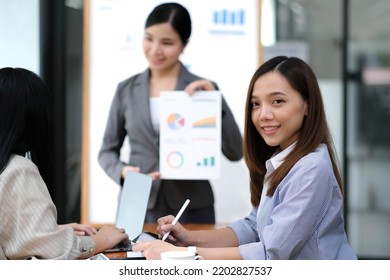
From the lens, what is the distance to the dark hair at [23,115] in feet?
6.95

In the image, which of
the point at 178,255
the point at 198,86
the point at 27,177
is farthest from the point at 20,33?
the point at 178,255

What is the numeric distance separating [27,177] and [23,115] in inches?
8.0

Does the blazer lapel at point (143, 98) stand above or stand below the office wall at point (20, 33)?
below

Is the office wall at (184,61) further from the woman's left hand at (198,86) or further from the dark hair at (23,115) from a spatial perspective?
the dark hair at (23,115)

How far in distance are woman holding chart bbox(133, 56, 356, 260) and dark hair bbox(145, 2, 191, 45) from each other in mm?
1600

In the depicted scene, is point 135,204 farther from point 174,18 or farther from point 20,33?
point 20,33

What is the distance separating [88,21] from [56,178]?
1167 mm

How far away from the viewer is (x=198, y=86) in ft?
13.0

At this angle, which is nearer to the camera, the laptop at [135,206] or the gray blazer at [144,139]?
the laptop at [135,206]

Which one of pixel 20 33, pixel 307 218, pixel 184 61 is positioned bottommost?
pixel 307 218

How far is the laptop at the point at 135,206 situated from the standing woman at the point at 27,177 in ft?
1.31

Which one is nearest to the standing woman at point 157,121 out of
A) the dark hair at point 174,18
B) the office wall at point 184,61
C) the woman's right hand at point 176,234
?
the dark hair at point 174,18
